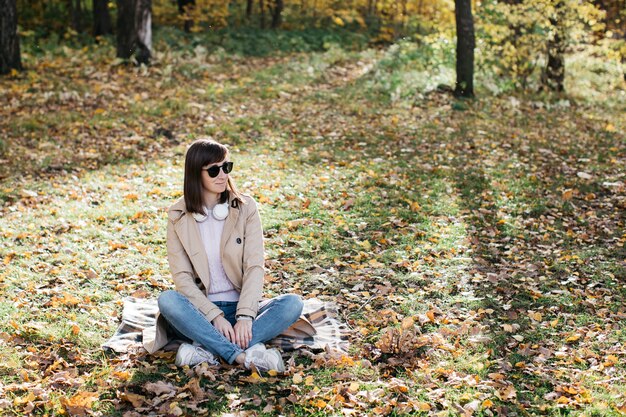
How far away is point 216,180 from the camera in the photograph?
4289mm

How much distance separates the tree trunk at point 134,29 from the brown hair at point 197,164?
10.5 metres

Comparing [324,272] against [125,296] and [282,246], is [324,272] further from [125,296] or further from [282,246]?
[125,296]

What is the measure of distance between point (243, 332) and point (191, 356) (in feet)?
1.22

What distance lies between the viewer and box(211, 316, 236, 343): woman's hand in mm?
4242

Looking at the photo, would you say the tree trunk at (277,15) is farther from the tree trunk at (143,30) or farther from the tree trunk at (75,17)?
the tree trunk at (143,30)

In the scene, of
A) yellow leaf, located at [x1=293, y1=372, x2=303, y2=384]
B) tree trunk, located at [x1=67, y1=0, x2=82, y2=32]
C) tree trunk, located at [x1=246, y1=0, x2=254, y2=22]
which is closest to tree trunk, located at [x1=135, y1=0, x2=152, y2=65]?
tree trunk, located at [x1=67, y1=0, x2=82, y2=32]

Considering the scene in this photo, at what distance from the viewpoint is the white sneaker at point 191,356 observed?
13.7 ft

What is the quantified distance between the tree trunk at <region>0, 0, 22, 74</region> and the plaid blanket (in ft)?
29.7

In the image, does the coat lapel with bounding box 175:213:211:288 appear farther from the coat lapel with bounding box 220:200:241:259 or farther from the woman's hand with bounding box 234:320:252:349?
the woman's hand with bounding box 234:320:252:349

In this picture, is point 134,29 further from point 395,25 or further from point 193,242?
point 395,25

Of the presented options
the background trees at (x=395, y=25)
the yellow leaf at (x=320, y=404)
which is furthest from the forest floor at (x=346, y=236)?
the background trees at (x=395, y=25)

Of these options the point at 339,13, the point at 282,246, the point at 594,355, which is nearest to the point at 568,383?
the point at 594,355

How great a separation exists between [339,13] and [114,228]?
57.7ft

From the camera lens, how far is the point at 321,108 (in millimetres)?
12555
